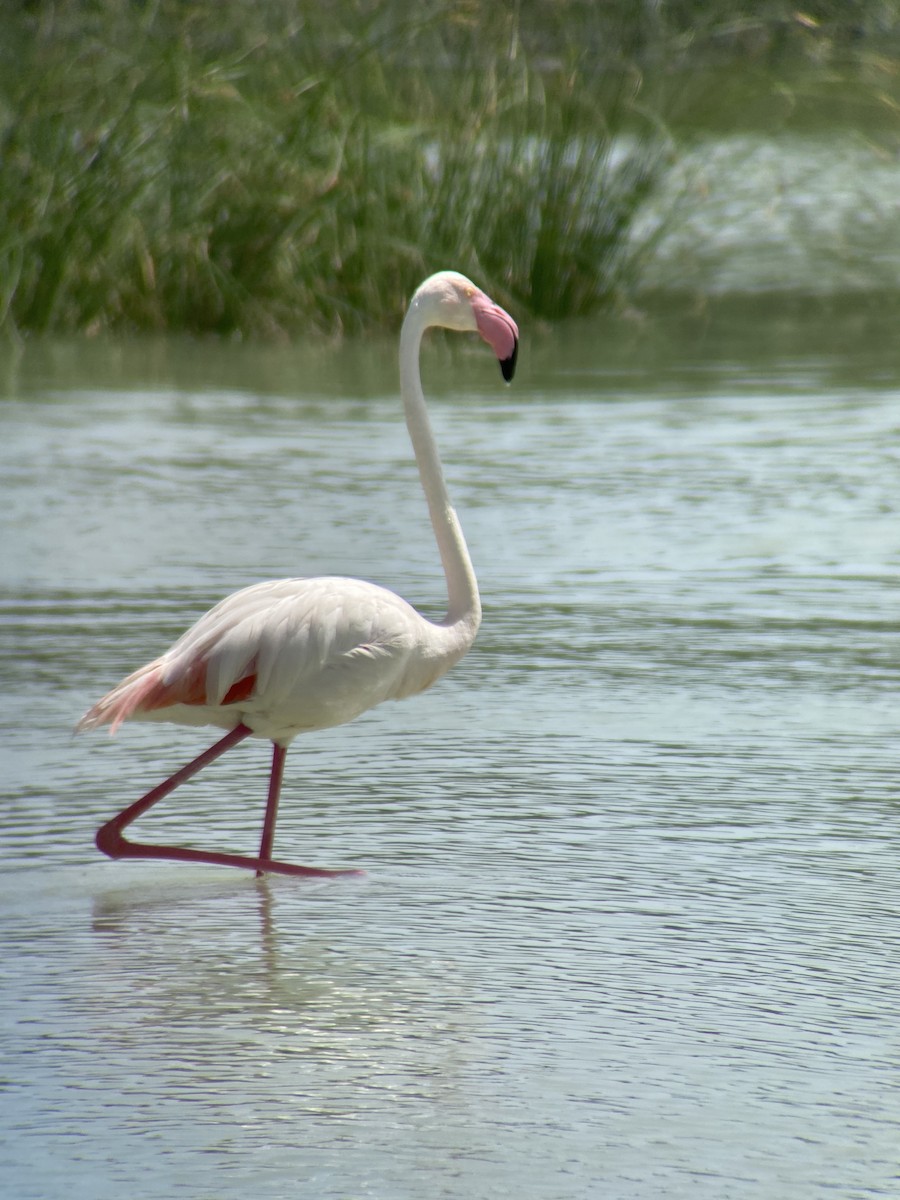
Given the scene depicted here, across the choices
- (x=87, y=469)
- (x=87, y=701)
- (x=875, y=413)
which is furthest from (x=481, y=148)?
(x=87, y=701)

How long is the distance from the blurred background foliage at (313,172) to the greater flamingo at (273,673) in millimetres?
7690

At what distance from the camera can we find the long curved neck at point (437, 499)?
13.1 feet

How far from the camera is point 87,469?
780 cm

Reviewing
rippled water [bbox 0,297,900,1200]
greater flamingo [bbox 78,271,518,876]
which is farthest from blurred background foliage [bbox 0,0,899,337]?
greater flamingo [bbox 78,271,518,876]

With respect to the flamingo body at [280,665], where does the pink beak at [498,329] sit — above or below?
above

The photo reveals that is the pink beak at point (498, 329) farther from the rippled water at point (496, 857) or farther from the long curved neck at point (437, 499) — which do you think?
the rippled water at point (496, 857)

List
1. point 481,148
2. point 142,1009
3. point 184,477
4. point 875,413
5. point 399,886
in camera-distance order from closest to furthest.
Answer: point 142,1009
point 399,886
point 184,477
point 875,413
point 481,148

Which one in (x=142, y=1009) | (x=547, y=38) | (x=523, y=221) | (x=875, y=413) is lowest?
(x=142, y=1009)

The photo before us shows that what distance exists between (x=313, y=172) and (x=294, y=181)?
0.39 ft

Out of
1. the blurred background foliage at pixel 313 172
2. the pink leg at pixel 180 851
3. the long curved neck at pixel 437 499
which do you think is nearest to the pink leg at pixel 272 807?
the pink leg at pixel 180 851

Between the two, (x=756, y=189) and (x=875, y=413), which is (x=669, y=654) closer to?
(x=875, y=413)

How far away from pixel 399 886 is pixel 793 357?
8.06 meters

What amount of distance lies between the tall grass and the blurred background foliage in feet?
0.05

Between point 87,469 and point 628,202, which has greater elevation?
point 628,202
